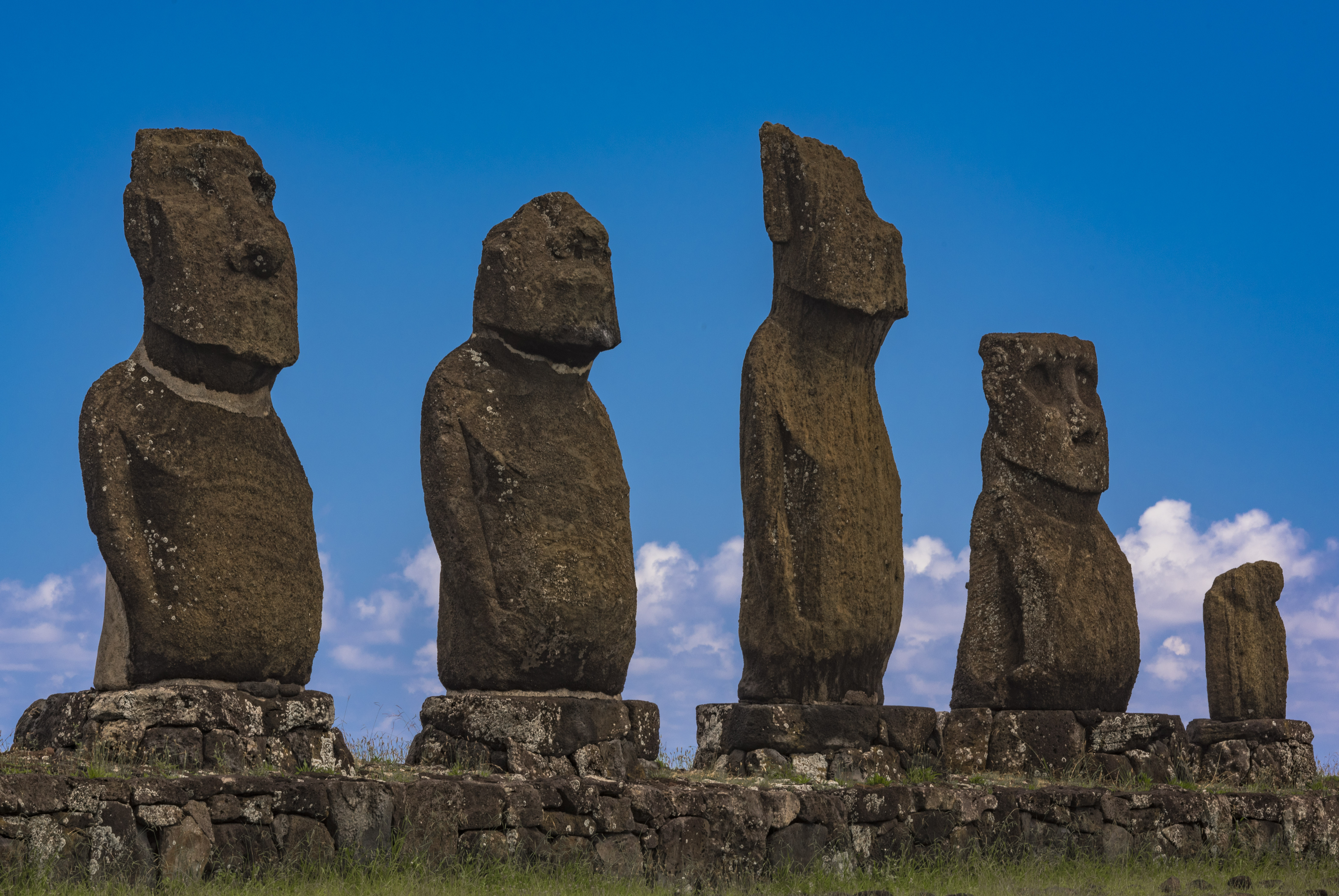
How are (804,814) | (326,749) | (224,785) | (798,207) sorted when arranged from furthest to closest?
1. (798,207)
2. (804,814)
3. (326,749)
4. (224,785)

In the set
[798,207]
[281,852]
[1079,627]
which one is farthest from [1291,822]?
[281,852]

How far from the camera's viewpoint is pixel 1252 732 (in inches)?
601

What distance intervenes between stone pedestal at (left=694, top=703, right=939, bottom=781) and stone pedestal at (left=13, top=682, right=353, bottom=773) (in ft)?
9.53

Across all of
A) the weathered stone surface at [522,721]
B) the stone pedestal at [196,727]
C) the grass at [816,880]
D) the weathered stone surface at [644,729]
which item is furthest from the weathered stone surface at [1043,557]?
the stone pedestal at [196,727]

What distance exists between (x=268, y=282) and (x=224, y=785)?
298 cm

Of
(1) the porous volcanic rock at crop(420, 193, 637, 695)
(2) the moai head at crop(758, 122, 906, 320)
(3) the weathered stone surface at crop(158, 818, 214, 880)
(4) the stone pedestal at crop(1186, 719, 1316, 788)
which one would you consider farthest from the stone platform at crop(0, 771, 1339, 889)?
(2) the moai head at crop(758, 122, 906, 320)

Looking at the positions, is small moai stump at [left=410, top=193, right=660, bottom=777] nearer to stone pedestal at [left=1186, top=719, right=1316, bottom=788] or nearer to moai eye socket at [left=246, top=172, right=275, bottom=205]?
moai eye socket at [left=246, top=172, right=275, bottom=205]

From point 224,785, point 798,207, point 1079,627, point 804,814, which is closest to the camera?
point 224,785

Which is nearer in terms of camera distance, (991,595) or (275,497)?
(275,497)

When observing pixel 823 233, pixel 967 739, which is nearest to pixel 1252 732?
pixel 967 739

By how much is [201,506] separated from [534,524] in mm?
1957

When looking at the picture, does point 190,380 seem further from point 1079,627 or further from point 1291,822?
point 1291,822

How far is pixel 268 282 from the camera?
9.85 meters

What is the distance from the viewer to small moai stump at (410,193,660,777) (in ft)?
32.9
